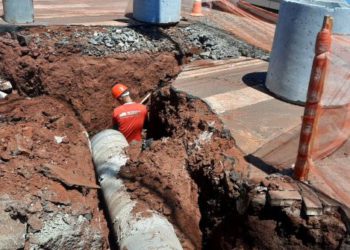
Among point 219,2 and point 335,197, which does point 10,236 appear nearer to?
point 335,197

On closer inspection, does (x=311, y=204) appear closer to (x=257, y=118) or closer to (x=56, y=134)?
(x=257, y=118)

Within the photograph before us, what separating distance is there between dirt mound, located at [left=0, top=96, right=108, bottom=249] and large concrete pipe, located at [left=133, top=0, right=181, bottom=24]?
3503 mm

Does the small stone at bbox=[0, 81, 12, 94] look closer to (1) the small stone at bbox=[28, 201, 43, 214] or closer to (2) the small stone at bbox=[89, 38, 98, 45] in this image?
(2) the small stone at bbox=[89, 38, 98, 45]

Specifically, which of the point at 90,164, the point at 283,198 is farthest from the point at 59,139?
the point at 283,198

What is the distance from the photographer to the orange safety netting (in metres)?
3.88

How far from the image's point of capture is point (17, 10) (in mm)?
8164

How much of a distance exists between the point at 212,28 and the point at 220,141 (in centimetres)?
506

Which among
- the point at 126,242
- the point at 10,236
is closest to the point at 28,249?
the point at 10,236

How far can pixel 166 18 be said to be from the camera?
8.91m

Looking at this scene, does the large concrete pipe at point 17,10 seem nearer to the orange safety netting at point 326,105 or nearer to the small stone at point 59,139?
the small stone at point 59,139

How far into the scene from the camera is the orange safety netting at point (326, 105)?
3877mm

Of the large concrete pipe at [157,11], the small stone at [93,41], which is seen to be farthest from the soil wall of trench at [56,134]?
the large concrete pipe at [157,11]

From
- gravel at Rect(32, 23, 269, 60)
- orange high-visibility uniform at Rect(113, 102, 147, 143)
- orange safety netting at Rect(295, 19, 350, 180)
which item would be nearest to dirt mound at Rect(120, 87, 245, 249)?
orange safety netting at Rect(295, 19, 350, 180)

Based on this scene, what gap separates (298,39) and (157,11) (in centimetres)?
369
